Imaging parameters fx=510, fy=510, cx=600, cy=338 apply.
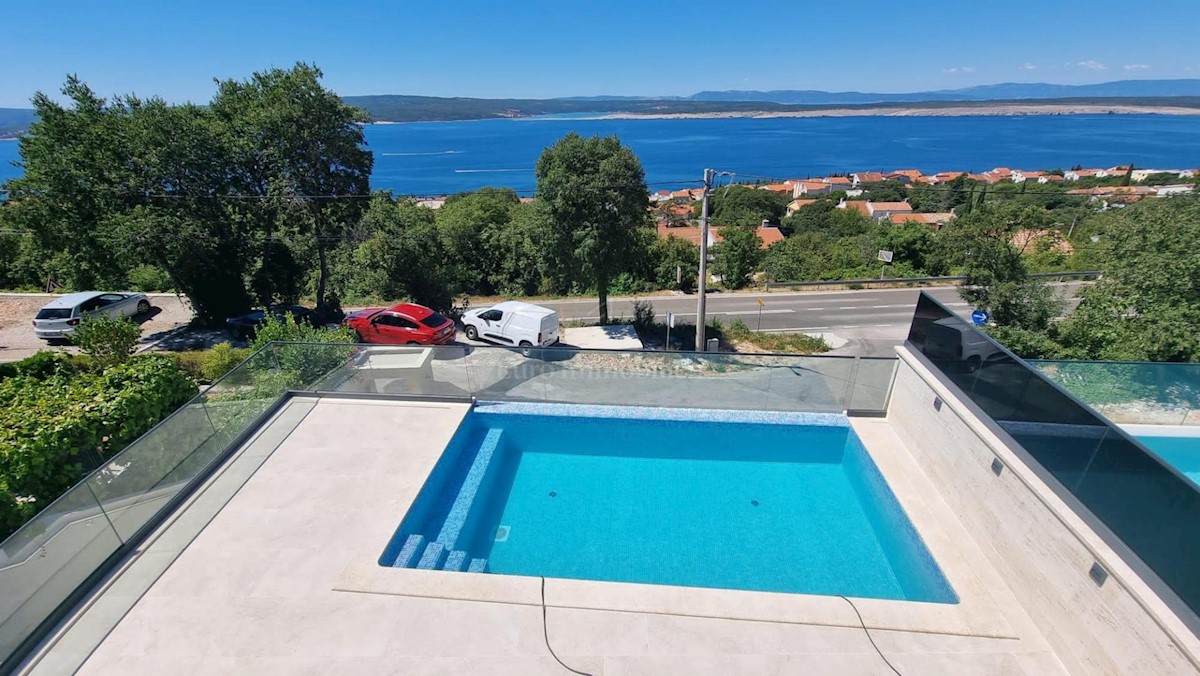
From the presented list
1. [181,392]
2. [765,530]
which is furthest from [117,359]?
[765,530]

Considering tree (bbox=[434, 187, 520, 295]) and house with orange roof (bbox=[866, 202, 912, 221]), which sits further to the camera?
house with orange roof (bbox=[866, 202, 912, 221])

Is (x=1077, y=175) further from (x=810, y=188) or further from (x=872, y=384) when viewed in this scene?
(x=872, y=384)

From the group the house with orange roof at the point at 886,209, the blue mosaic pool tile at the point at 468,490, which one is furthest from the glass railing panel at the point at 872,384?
the house with orange roof at the point at 886,209

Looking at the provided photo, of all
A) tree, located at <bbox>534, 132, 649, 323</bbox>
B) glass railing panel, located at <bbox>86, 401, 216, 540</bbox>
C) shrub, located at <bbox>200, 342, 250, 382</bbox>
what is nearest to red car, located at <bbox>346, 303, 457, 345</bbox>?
shrub, located at <bbox>200, 342, 250, 382</bbox>

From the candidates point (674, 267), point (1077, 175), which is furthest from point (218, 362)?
point (1077, 175)

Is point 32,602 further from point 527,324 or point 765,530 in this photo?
point 527,324

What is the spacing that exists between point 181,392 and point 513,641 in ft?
27.1

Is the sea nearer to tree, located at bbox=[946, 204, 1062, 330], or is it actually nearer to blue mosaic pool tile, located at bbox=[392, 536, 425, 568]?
Answer: tree, located at bbox=[946, 204, 1062, 330]

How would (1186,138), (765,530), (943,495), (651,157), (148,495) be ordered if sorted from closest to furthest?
1. (148,495)
2. (943,495)
3. (765,530)
4. (651,157)
5. (1186,138)

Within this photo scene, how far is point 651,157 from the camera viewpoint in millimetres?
139875

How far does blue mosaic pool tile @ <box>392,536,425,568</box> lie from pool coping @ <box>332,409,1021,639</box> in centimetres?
28

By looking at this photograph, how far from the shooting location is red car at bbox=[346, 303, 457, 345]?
16.2 m

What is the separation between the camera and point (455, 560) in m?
6.62

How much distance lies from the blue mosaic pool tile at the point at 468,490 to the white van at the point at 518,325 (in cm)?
740
